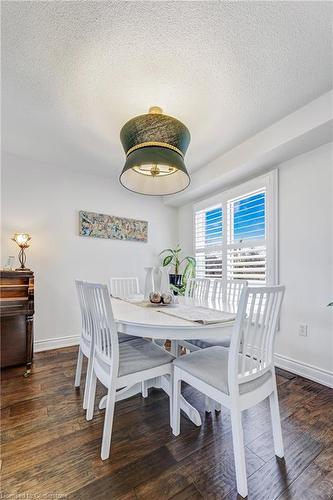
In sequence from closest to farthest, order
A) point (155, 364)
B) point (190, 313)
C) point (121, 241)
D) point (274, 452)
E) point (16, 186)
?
point (274, 452), point (155, 364), point (190, 313), point (16, 186), point (121, 241)

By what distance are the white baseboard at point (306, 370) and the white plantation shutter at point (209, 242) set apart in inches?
53.0

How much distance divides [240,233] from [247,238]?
153 mm

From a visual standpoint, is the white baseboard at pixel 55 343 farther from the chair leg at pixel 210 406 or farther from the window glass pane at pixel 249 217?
the window glass pane at pixel 249 217

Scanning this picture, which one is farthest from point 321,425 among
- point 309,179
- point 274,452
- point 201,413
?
point 309,179

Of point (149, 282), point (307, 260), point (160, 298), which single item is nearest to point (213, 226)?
point (307, 260)

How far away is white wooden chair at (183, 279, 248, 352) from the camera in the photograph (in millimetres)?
1949

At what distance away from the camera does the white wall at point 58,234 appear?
2.97 metres

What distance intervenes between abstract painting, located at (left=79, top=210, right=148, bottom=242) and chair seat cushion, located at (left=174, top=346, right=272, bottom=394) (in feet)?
8.00

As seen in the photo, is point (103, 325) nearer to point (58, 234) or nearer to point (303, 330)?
point (303, 330)

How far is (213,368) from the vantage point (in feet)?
4.57

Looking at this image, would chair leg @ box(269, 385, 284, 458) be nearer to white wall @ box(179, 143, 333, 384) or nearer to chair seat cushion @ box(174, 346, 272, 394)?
chair seat cushion @ box(174, 346, 272, 394)

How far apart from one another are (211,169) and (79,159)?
5.80ft

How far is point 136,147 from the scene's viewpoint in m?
1.71

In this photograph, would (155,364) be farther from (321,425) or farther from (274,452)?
(321,425)
